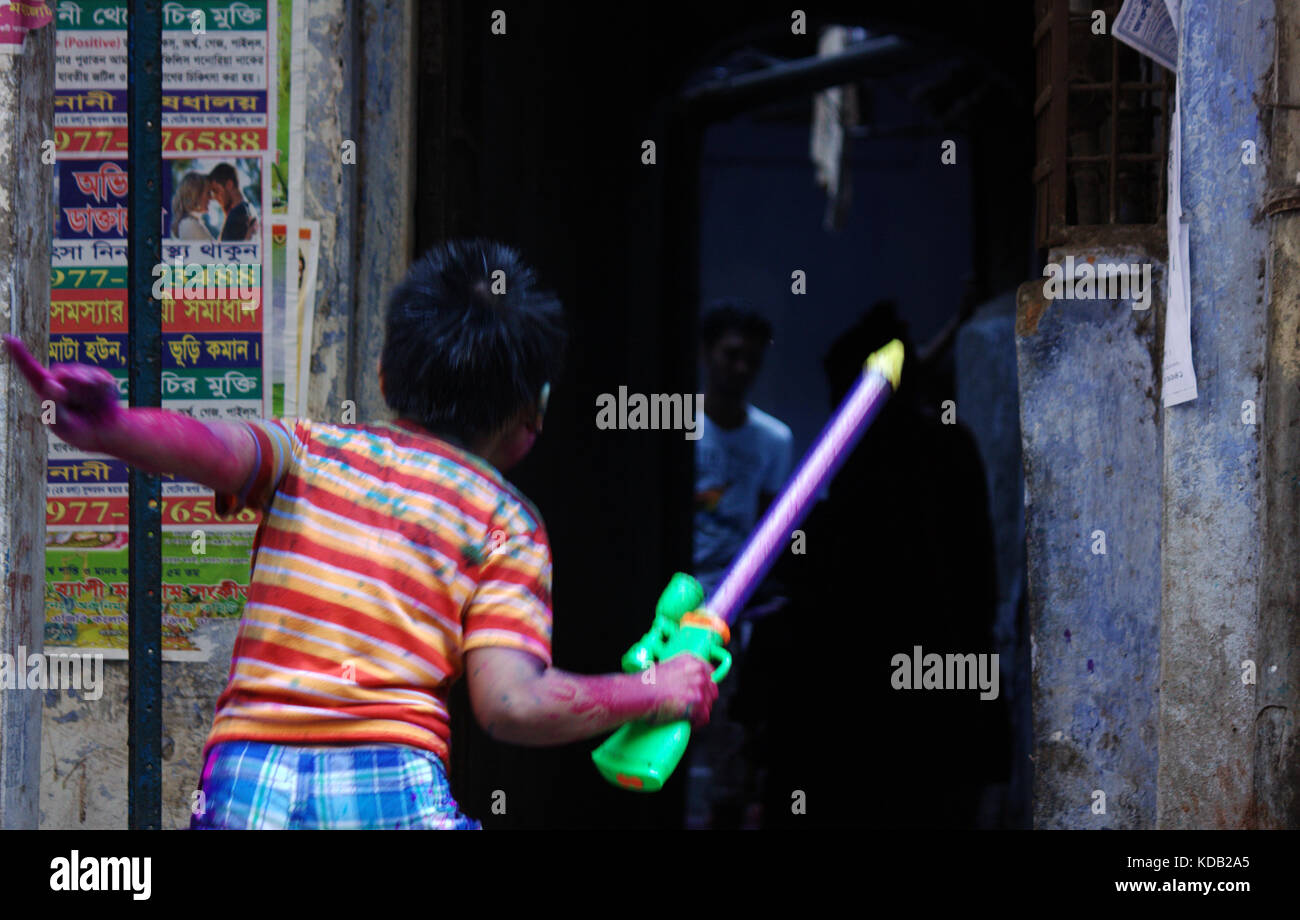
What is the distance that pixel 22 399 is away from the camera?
5.29 feet

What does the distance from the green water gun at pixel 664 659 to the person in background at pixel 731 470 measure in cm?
269

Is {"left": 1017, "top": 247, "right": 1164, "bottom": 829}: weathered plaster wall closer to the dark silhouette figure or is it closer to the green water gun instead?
the green water gun

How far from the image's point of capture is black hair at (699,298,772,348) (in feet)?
14.3

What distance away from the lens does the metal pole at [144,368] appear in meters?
1.54

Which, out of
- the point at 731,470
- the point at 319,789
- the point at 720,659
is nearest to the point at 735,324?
the point at 731,470

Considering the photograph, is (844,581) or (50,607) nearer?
(50,607)

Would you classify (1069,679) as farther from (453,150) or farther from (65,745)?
(65,745)

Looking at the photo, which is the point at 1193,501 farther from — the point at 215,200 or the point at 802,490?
the point at 215,200

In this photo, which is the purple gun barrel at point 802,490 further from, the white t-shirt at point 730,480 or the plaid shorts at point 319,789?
the white t-shirt at point 730,480

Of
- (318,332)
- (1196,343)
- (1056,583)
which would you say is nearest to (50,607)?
(318,332)

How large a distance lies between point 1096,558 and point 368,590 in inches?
53.7

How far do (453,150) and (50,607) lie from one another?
4.48 feet

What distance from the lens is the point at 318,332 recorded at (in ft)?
8.37

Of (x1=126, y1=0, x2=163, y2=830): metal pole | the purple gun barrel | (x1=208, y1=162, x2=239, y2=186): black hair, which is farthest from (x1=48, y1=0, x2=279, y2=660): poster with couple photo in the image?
the purple gun barrel
